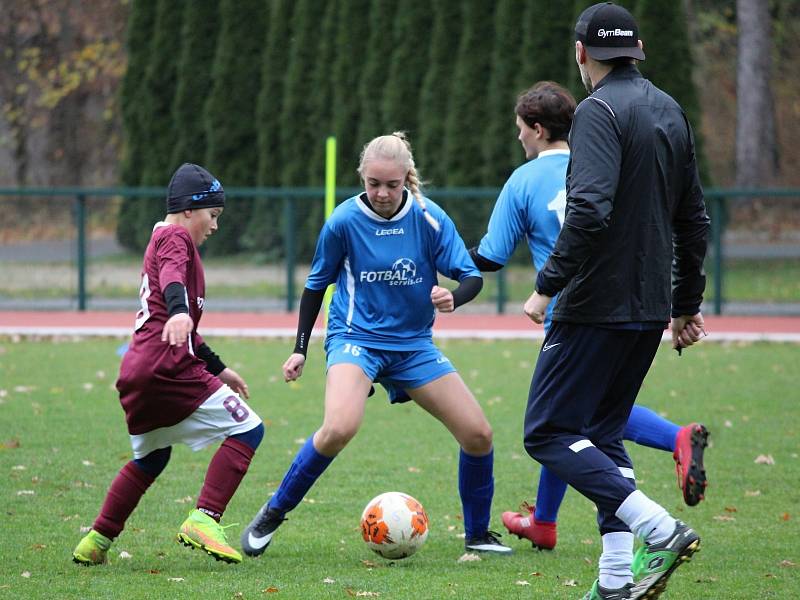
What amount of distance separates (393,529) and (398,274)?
112 cm

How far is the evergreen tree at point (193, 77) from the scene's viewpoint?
80.9 ft

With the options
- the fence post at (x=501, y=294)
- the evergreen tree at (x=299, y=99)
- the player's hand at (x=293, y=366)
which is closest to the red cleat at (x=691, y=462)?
the player's hand at (x=293, y=366)

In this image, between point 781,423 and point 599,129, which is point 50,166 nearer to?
point 781,423

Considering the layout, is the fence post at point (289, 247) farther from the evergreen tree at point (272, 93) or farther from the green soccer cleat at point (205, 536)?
the green soccer cleat at point (205, 536)

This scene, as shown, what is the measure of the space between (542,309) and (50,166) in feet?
112

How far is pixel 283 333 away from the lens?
15.4m

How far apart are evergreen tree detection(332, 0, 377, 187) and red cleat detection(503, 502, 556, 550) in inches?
711

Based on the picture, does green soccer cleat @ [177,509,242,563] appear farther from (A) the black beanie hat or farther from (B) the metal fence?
(B) the metal fence

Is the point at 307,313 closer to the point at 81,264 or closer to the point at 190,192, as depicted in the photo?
the point at 190,192

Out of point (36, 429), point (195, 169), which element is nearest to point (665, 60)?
point (36, 429)

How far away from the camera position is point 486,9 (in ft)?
74.4

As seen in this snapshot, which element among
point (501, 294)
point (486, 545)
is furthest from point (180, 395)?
point (501, 294)

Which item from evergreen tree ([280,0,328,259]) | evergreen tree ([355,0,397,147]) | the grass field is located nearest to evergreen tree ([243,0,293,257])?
evergreen tree ([280,0,328,259])

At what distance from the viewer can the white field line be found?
49.0 feet
